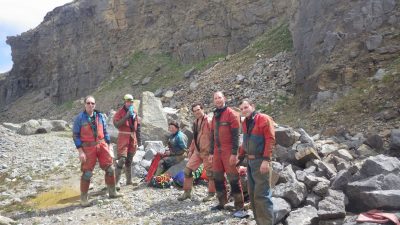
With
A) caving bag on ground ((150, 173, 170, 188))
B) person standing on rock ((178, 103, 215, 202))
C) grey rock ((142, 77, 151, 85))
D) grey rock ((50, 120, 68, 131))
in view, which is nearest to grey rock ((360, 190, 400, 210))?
person standing on rock ((178, 103, 215, 202))

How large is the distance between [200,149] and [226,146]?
3.99ft

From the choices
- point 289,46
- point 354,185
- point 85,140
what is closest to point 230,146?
point 354,185

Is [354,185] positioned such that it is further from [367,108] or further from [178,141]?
[367,108]

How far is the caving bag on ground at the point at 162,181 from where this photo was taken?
1101 centimetres

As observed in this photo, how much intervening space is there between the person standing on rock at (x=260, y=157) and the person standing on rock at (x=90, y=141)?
12.5 ft

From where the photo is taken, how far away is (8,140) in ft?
67.7

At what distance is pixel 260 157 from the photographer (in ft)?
22.8

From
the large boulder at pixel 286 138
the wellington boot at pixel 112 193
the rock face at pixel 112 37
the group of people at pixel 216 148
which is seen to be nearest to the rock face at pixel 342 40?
the large boulder at pixel 286 138

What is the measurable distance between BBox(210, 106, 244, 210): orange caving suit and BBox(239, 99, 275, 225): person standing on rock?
3.44 ft

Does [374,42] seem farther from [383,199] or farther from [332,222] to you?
[332,222]

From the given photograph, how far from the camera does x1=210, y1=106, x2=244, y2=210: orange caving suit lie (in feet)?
26.6

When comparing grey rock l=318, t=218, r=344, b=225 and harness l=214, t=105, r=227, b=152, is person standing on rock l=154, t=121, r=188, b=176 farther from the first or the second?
grey rock l=318, t=218, r=344, b=225

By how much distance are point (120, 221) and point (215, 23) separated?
2940 centimetres

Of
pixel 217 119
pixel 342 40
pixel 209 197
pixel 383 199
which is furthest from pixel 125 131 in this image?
pixel 342 40
